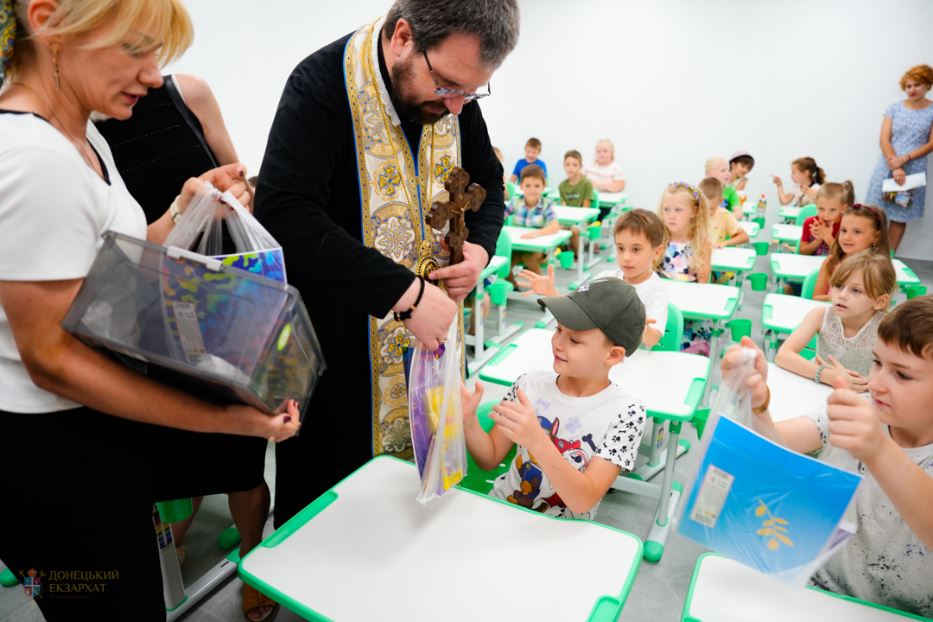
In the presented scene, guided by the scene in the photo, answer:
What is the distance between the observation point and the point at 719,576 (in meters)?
1.06

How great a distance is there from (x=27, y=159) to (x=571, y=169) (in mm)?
5925

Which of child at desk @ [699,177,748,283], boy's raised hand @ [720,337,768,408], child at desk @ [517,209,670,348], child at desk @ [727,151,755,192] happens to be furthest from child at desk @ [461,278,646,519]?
child at desk @ [727,151,755,192]

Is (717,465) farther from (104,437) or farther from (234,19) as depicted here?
(234,19)

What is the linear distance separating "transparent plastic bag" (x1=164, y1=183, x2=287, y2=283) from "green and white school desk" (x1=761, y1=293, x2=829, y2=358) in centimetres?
226

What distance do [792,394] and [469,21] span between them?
1626 millimetres

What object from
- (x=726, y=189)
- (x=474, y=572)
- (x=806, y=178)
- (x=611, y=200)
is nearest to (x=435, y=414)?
(x=474, y=572)

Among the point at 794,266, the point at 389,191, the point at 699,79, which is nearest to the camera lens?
the point at 389,191

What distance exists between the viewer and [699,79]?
709 centimetres

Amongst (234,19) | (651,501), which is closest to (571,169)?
(234,19)

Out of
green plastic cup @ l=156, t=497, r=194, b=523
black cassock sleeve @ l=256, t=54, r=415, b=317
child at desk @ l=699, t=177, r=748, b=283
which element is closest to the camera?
black cassock sleeve @ l=256, t=54, r=415, b=317

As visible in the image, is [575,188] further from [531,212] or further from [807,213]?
[807,213]

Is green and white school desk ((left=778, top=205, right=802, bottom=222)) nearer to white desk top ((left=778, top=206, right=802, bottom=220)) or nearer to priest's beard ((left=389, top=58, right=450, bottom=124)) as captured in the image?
white desk top ((left=778, top=206, right=802, bottom=220))

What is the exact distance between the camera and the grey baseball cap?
148 cm

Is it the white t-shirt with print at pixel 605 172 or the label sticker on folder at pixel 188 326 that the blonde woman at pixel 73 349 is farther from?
the white t-shirt with print at pixel 605 172
